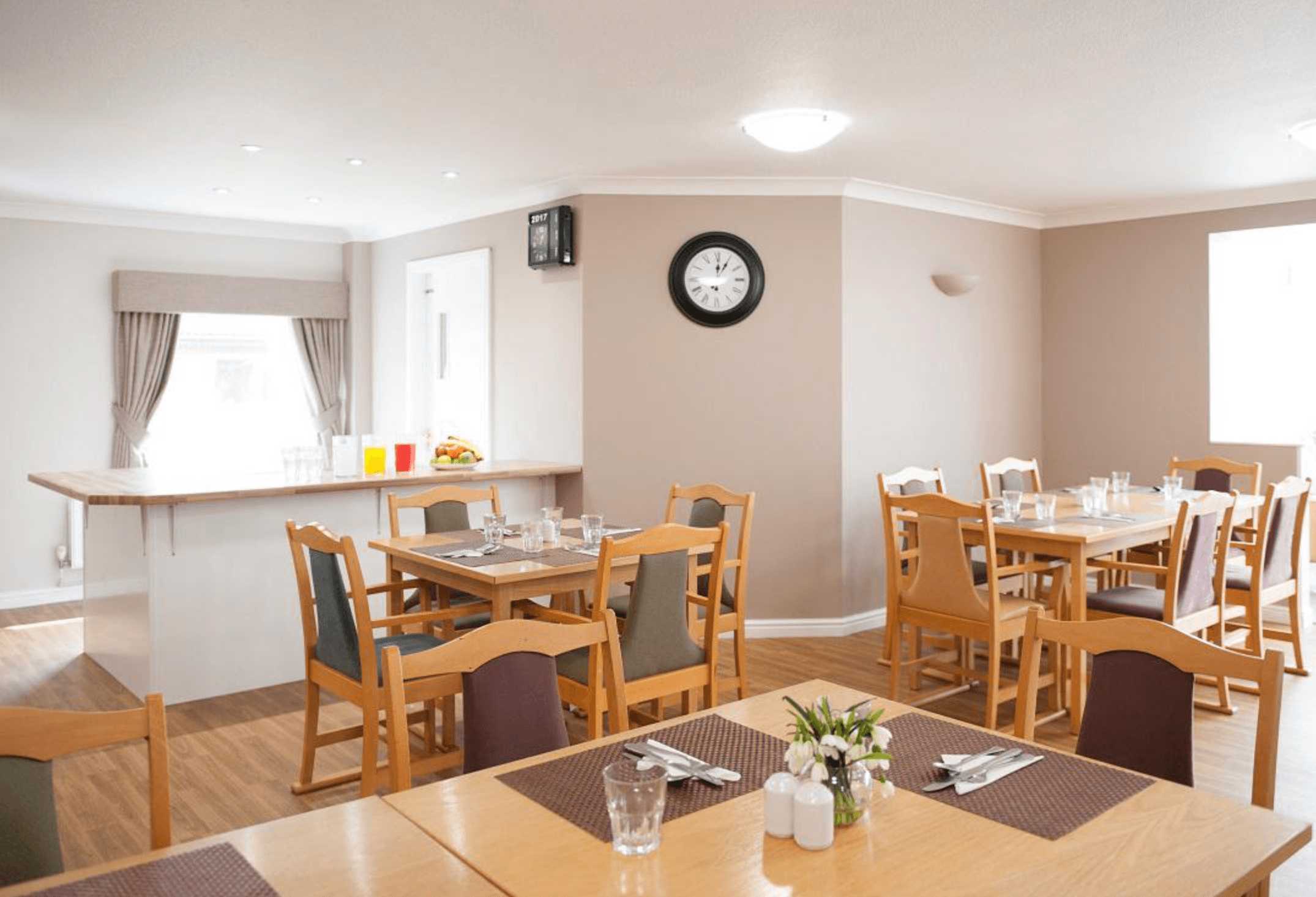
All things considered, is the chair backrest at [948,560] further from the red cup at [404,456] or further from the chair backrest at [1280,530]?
the red cup at [404,456]

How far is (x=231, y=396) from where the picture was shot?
24.2ft

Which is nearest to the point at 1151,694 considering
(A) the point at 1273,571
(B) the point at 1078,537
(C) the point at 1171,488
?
(B) the point at 1078,537

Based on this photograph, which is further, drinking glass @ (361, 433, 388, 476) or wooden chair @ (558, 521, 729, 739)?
drinking glass @ (361, 433, 388, 476)

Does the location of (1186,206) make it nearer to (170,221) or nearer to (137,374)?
(170,221)

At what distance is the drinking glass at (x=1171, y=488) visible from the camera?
199 inches

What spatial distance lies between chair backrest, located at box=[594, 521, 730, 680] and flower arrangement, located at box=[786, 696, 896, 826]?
1.52 metres

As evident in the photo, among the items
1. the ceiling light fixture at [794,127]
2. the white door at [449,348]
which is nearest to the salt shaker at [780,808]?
the ceiling light fixture at [794,127]

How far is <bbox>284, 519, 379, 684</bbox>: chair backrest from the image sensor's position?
9.66ft

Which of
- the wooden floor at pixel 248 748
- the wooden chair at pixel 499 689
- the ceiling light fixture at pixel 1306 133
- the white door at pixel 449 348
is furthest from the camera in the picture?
the white door at pixel 449 348

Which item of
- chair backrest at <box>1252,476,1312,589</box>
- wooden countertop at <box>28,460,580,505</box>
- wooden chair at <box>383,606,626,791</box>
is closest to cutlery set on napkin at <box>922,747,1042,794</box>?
wooden chair at <box>383,606,626,791</box>

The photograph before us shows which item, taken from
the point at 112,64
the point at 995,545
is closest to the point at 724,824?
the point at 995,545

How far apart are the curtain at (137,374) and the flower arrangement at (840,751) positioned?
6363 mm

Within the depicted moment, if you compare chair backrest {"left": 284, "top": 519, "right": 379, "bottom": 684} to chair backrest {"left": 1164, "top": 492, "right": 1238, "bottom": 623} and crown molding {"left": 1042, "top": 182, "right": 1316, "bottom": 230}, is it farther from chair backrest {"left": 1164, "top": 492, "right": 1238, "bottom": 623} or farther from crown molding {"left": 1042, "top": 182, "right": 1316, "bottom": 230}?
crown molding {"left": 1042, "top": 182, "right": 1316, "bottom": 230}

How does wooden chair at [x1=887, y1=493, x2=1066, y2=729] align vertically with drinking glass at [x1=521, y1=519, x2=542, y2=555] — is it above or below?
below
